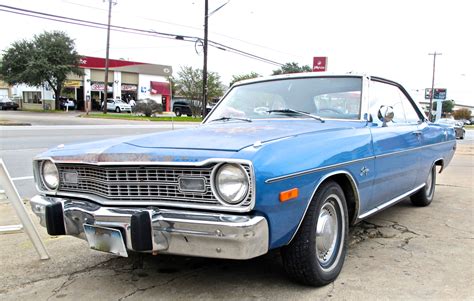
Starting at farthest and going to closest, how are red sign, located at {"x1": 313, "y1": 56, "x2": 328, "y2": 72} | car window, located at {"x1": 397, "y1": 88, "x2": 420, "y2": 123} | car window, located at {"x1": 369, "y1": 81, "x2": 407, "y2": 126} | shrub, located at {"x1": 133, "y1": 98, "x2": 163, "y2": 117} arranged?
1. shrub, located at {"x1": 133, "y1": 98, "x2": 163, "y2": 117}
2. red sign, located at {"x1": 313, "y1": 56, "x2": 328, "y2": 72}
3. car window, located at {"x1": 397, "y1": 88, "x2": 420, "y2": 123}
4. car window, located at {"x1": 369, "y1": 81, "x2": 407, "y2": 126}

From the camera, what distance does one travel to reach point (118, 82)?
166 ft

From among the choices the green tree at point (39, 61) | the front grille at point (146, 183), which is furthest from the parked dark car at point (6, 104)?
the front grille at point (146, 183)

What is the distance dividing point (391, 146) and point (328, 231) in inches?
51.7

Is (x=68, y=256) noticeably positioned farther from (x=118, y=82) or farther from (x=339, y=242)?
(x=118, y=82)

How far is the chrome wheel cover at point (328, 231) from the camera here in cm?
308

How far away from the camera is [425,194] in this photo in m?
5.68

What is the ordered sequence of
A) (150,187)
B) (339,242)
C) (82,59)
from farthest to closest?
(82,59) < (339,242) < (150,187)

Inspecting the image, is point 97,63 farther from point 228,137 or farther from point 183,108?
point 228,137

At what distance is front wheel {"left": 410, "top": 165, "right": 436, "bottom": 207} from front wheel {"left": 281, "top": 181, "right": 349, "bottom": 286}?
271 centimetres

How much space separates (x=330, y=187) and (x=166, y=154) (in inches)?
47.6

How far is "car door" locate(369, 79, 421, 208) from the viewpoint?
383cm

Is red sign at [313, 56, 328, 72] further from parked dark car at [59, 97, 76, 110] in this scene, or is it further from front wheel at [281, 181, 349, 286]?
parked dark car at [59, 97, 76, 110]

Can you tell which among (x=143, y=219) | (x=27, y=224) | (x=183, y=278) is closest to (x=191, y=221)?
(x=143, y=219)

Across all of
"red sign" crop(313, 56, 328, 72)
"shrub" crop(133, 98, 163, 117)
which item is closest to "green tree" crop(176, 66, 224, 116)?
"shrub" crop(133, 98, 163, 117)
